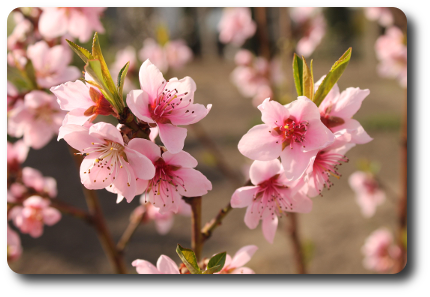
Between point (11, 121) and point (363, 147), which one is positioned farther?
point (363, 147)

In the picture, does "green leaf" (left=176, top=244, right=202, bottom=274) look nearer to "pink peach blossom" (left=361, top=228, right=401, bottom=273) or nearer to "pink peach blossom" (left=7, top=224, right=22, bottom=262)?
"pink peach blossom" (left=7, top=224, right=22, bottom=262)

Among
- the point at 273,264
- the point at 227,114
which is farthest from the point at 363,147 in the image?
the point at 273,264

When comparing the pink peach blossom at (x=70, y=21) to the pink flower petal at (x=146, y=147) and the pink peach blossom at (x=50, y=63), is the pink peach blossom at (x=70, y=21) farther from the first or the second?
the pink flower petal at (x=146, y=147)

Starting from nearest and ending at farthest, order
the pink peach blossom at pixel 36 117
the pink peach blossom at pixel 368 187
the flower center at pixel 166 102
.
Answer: the flower center at pixel 166 102 < the pink peach blossom at pixel 36 117 < the pink peach blossom at pixel 368 187

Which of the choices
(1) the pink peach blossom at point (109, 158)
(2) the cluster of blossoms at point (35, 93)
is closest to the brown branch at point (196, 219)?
(1) the pink peach blossom at point (109, 158)

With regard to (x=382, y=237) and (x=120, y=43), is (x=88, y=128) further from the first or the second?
(x=120, y=43)

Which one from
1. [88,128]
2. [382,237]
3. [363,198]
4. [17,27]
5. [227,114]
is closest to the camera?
[88,128]

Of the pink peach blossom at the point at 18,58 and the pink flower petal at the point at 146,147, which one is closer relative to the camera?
the pink flower petal at the point at 146,147

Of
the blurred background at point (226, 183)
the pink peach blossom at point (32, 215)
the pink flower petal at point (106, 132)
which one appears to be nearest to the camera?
the pink flower petal at point (106, 132)
